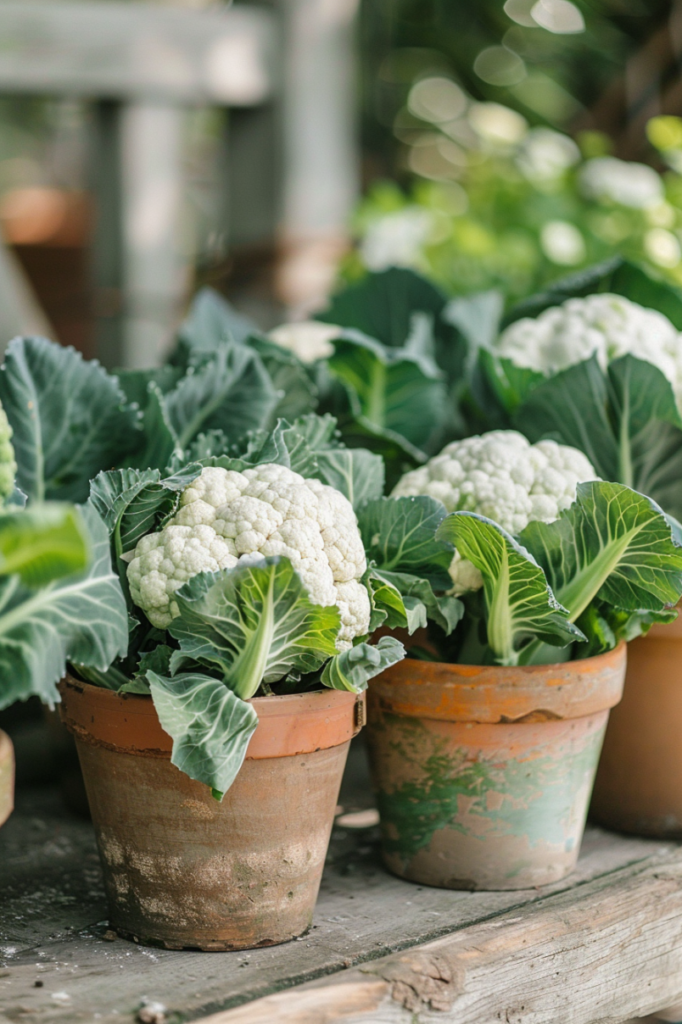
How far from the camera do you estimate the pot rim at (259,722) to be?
83 centimetres

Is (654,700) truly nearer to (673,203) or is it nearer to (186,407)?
(186,407)

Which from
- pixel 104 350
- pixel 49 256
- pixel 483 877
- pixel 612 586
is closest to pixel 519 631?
pixel 612 586

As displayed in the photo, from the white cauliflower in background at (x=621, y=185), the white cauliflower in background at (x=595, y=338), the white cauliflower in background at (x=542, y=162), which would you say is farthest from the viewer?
the white cauliflower in background at (x=542, y=162)

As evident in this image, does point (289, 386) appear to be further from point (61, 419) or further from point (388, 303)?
point (388, 303)

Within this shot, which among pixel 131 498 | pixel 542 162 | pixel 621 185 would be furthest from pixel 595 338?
pixel 542 162

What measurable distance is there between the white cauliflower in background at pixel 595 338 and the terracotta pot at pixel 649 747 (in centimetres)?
31

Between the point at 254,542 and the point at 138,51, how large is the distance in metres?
1.71

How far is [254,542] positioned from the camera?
851 mm

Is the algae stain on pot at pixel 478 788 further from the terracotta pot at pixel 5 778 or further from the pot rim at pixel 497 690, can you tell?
the terracotta pot at pixel 5 778

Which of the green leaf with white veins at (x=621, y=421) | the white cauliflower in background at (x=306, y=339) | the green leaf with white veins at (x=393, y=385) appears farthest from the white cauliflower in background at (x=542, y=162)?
the green leaf with white veins at (x=621, y=421)

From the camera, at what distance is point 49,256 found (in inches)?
171

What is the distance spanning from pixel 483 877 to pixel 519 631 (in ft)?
0.83

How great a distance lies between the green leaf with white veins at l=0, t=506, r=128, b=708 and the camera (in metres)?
0.72

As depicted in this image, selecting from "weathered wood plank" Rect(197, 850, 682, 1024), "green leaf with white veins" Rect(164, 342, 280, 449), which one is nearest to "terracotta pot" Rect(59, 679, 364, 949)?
"weathered wood plank" Rect(197, 850, 682, 1024)
